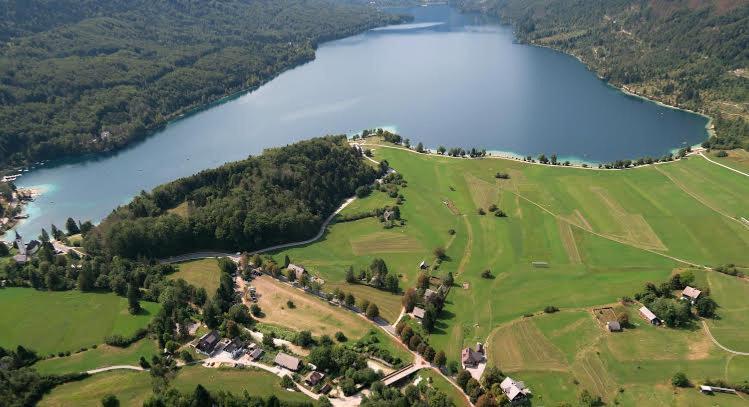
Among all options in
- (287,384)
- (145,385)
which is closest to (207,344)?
(145,385)

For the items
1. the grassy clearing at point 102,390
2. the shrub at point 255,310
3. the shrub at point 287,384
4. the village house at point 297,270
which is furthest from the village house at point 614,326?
the grassy clearing at point 102,390

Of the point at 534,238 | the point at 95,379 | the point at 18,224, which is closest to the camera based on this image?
the point at 95,379

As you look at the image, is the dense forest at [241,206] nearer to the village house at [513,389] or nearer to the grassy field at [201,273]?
the grassy field at [201,273]

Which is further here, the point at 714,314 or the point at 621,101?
the point at 621,101

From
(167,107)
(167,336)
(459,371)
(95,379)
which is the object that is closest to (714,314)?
(459,371)

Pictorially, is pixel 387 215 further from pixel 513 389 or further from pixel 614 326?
pixel 513 389

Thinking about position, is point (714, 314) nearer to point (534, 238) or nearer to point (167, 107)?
point (534, 238)
